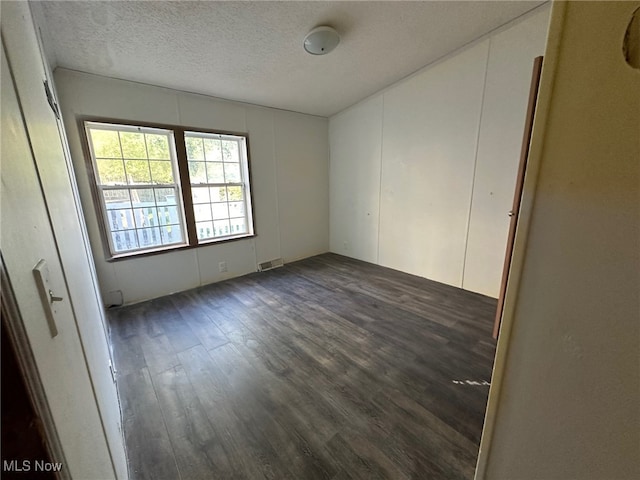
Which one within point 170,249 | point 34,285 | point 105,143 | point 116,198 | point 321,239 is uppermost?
point 105,143

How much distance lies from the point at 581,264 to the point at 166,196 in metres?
3.59

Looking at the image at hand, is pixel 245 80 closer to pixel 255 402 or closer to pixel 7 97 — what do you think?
pixel 7 97

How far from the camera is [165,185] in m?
3.02

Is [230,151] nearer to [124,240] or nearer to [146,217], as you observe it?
[146,217]

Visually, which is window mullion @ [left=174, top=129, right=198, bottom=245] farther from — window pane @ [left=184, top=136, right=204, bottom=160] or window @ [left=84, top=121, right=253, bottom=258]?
window pane @ [left=184, top=136, right=204, bottom=160]

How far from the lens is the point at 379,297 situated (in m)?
3.04

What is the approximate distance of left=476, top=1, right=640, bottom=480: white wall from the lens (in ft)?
1.44

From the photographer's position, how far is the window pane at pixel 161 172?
9.65 ft

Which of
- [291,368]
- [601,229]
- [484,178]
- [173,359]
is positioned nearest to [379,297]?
[291,368]

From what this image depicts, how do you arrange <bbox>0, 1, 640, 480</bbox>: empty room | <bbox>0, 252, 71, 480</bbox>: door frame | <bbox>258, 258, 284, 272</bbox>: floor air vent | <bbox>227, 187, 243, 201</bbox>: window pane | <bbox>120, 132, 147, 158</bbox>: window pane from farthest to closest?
<bbox>258, 258, 284, 272</bbox>: floor air vent < <bbox>227, 187, 243, 201</bbox>: window pane < <bbox>120, 132, 147, 158</bbox>: window pane < <bbox>0, 1, 640, 480</bbox>: empty room < <bbox>0, 252, 71, 480</bbox>: door frame

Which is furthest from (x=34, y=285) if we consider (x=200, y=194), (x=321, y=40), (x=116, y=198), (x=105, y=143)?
(x=200, y=194)

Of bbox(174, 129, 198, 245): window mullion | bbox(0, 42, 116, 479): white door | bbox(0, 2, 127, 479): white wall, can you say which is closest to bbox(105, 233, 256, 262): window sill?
bbox(174, 129, 198, 245): window mullion

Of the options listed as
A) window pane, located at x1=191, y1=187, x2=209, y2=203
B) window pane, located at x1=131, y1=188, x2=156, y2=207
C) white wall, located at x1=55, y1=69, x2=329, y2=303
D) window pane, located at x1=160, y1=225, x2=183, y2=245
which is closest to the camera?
white wall, located at x1=55, y1=69, x2=329, y2=303

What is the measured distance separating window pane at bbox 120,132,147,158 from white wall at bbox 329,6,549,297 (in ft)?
9.59
